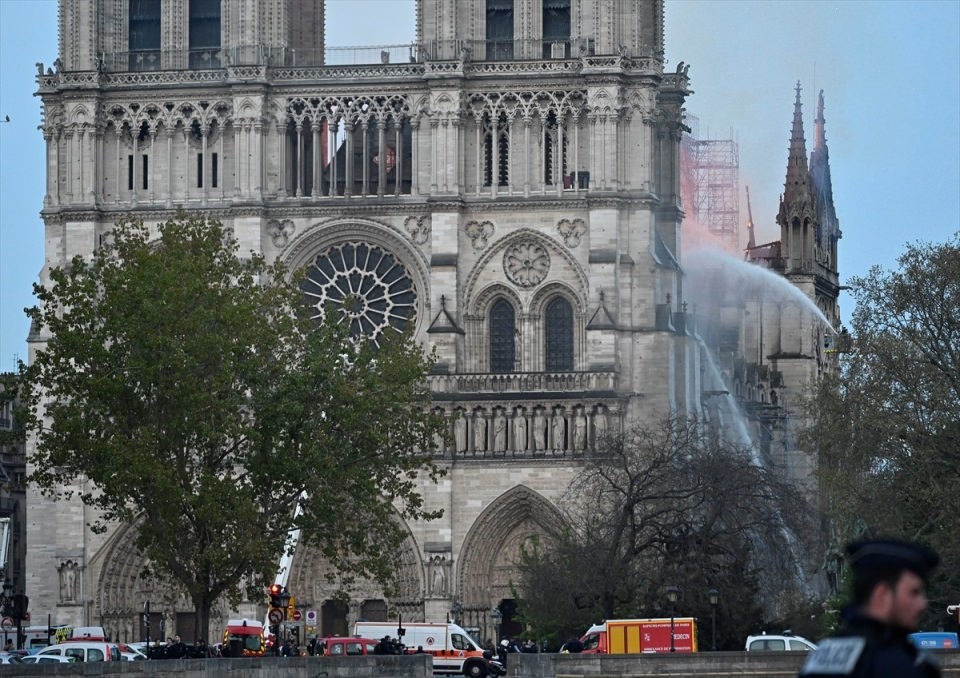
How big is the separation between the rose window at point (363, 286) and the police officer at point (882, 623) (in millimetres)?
71316

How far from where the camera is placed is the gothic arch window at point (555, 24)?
79.9 m

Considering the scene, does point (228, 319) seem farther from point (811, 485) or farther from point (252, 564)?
point (811, 485)

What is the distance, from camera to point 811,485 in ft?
266

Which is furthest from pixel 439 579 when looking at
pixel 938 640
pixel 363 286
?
pixel 938 640

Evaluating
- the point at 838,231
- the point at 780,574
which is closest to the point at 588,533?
the point at 780,574

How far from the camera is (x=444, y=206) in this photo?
7912cm

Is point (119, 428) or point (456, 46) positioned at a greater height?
point (456, 46)

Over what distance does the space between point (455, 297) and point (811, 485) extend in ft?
43.9

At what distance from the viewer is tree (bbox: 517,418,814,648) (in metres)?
60.1

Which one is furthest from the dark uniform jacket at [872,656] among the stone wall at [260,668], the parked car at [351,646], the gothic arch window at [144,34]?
the gothic arch window at [144,34]

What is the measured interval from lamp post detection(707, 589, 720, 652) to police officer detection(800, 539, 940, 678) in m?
46.2

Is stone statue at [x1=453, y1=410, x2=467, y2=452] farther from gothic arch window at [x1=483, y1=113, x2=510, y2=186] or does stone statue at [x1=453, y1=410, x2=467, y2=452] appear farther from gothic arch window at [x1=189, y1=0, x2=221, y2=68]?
gothic arch window at [x1=189, y1=0, x2=221, y2=68]

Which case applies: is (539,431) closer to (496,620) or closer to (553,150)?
(496,620)

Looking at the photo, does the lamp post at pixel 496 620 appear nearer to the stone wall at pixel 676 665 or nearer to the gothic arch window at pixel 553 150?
the gothic arch window at pixel 553 150
